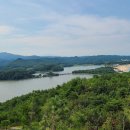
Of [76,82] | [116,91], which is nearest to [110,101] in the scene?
[116,91]

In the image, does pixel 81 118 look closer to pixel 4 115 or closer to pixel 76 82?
pixel 4 115

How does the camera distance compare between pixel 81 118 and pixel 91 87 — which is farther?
pixel 91 87

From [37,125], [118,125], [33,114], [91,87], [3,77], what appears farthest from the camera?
[3,77]

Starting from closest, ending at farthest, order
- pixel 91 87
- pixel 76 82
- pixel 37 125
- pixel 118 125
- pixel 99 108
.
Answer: pixel 118 125 → pixel 37 125 → pixel 99 108 → pixel 91 87 → pixel 76 82

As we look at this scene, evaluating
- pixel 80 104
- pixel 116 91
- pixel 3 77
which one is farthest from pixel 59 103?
pixel 3 77

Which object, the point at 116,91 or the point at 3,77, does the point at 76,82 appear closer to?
the point at 116,91

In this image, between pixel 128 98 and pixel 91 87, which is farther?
pixel 91 87
